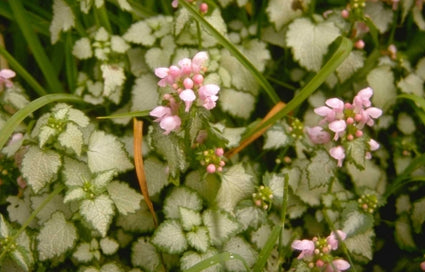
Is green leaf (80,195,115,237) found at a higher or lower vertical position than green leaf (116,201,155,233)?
higher

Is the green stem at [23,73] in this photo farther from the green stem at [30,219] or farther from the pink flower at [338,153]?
the pink flower at [338,153]

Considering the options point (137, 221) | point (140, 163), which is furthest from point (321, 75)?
point (137, 221)

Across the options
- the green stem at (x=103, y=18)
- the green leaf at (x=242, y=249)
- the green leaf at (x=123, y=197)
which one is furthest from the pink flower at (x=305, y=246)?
the green stem at (x=103, y=18)

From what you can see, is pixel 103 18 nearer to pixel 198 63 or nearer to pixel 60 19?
pixel 60 19

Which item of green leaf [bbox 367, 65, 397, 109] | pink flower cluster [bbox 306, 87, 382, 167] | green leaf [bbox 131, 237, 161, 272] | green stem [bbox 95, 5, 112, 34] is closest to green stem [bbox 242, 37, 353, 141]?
pink flower cluster [bbox 306, 87, 382, 167]

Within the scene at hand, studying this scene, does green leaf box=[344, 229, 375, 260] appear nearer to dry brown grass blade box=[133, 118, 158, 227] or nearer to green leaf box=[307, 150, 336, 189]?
green leaf box=[307, 150, 336, 189]

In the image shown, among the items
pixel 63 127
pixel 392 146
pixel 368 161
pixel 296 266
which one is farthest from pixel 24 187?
pixel 392 146
